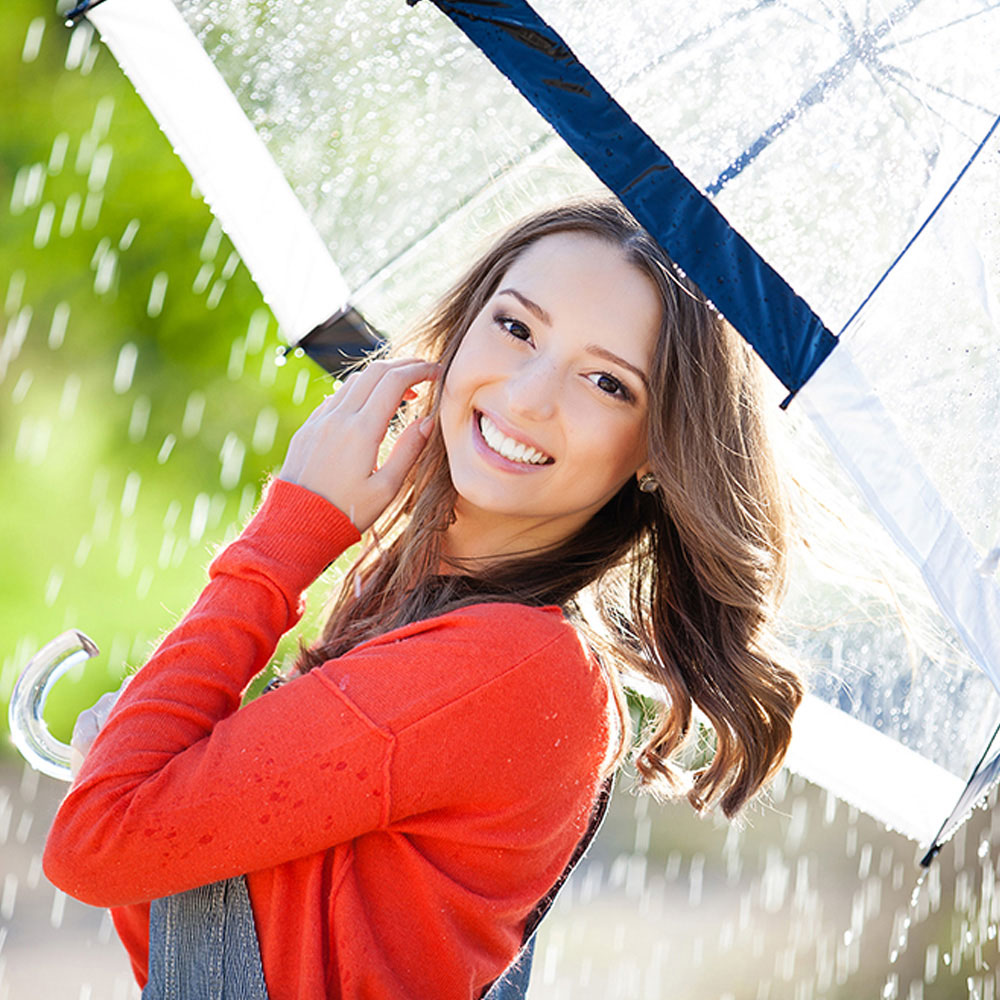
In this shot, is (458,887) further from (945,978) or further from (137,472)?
(137,472)

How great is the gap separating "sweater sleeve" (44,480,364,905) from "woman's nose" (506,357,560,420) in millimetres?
425

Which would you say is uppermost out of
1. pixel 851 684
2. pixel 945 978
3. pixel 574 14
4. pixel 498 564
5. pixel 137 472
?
pixel 574 14

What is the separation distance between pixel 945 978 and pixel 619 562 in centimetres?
461

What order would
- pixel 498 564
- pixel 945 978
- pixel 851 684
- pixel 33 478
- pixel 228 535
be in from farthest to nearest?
pixel 228 535 → pixel 33 478 → pixel 945 978 → pixel 851 684 → pixel 498 564

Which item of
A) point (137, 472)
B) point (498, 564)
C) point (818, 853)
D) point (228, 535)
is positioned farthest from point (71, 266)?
point (498, 564)

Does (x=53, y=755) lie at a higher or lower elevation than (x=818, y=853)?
higher

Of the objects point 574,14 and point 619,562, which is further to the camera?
point 619,562

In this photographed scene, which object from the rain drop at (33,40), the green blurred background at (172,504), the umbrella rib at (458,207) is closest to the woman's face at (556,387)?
the umbrella rib at (458,207)

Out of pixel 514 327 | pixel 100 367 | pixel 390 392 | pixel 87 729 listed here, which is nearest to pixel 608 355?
pixel 514 327

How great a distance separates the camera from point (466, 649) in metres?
1.42

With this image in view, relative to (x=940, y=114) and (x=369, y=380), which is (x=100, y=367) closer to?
(x=369, y=380)

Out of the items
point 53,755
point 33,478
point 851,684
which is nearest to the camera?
point 53,755

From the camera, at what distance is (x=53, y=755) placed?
1715 millimetres

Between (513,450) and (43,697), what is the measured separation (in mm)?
710
